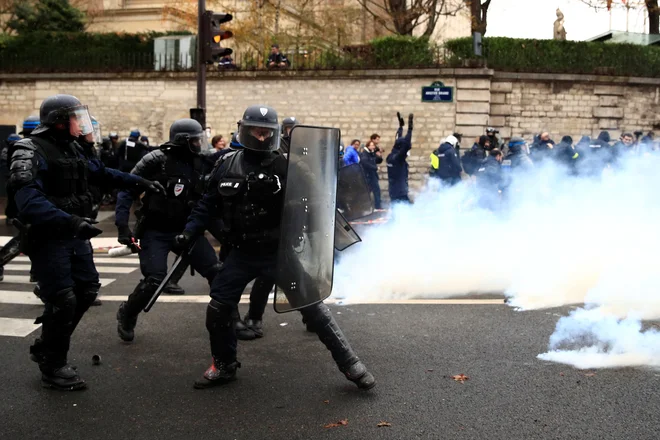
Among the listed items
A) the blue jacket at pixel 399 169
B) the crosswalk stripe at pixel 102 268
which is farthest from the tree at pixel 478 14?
the crosswalk stripe at pixel 102 268

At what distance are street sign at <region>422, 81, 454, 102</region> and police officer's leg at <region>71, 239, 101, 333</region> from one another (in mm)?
14726

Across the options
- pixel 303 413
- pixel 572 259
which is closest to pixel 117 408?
pixel 303 413

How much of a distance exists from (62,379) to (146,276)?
4.06ft

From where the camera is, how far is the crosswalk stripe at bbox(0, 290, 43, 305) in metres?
7.05

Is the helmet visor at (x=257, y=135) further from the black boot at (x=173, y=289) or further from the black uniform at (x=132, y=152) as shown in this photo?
the black uniform at (x=132, y=152)

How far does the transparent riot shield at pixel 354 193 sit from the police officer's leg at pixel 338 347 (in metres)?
3.22

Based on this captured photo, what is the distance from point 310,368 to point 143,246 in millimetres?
1794

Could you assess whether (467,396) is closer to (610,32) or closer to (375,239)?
(375,239)

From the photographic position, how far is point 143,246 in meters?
5.64

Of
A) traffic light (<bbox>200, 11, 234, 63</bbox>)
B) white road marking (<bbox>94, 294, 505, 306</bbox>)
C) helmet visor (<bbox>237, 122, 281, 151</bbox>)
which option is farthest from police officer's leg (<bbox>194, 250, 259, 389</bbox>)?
traffic light (<bbox>200, 11, 234, 63</bbox>)

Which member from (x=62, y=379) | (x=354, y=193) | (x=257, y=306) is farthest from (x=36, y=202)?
(x=354, y=193)

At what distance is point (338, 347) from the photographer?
433cm

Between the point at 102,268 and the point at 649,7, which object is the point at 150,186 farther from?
the point at 649,7

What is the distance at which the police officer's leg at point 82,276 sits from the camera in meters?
4.52
